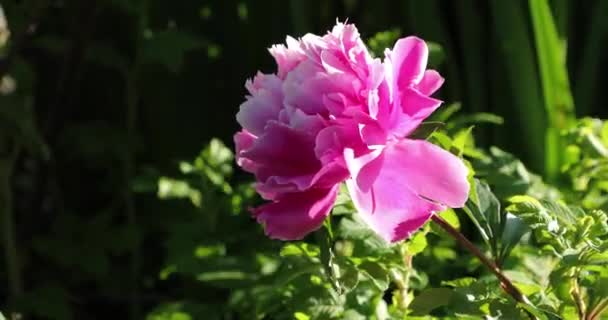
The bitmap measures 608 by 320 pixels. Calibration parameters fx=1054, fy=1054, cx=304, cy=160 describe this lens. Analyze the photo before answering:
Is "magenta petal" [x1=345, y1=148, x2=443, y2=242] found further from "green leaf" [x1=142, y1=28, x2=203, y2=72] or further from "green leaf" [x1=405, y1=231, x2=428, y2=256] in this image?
"green leaf" [x1=142, y1=28, x2=203, y2=72]

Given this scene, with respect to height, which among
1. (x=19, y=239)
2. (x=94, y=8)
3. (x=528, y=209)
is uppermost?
(x=94, y=8)

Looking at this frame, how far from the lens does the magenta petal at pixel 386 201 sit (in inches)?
30.3

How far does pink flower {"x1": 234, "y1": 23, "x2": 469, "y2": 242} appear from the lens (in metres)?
0.77

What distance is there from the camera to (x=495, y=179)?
118cm

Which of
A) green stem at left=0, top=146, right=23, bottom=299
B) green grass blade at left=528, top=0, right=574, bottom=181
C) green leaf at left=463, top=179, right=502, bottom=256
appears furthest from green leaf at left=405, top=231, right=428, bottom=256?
green stem at left=0, top=146, right=23, bottom=299

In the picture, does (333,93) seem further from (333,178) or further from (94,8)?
(94,8)

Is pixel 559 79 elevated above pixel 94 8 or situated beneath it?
situated beneath

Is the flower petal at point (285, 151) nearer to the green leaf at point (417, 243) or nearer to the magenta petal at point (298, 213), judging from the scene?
the magenta petal at point (298, 213)

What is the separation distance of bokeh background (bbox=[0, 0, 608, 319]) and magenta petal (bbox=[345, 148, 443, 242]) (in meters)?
0.52

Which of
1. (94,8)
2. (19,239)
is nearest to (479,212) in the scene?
(94,8)

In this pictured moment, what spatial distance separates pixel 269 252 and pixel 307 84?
0.59 m

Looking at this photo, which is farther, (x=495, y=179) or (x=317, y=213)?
(x=495, y=179)

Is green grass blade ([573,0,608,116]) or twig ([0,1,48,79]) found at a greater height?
twig ([0,1,48,79])

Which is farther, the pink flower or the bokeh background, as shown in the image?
the bokeh background
